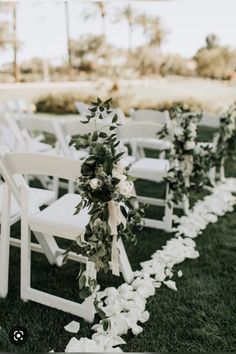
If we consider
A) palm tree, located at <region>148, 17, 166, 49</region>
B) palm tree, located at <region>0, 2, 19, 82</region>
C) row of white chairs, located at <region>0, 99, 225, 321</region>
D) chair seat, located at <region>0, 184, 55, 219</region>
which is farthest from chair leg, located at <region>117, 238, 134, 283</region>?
palm tree, located at <region>148, 17, 166, 49</region>

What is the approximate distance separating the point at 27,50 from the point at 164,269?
13927 millimetres

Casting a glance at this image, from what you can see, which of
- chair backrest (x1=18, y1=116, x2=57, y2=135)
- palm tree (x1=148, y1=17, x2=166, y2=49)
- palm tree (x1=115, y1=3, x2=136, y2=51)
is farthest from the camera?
palm tree (x1=148, y1=17, x2=166, y2=49)

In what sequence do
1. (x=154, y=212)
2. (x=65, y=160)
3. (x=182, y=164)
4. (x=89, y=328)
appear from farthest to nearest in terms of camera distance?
(x=154, y=212) → (x=182, y=164) → (x=89, y=328) → (x=65, y=160)

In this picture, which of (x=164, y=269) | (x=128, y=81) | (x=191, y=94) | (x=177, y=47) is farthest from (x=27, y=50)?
(x=164, y=269)

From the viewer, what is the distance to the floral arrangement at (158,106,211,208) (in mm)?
3215

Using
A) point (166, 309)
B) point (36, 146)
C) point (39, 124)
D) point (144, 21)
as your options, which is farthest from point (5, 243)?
point (144, 21)

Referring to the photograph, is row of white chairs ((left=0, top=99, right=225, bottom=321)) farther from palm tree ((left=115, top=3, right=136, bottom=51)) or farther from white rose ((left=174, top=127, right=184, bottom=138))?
palm tree ((left=115, top=3, right=136, bottom=51))

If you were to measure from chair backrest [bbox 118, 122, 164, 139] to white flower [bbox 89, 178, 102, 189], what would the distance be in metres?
1.42

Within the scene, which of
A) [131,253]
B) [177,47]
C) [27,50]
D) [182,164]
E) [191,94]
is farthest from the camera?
[27,50]

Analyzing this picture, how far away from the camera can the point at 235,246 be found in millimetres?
3195

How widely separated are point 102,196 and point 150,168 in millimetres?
1670

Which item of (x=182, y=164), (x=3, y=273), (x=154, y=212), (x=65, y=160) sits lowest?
(x=154, y=212)

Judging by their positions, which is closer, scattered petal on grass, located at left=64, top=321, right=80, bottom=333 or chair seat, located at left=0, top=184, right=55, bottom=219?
scattered petal on grass, located at left=64, top=321, right=80, bottom=333

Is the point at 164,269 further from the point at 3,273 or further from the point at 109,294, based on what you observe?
the point at 3,273
